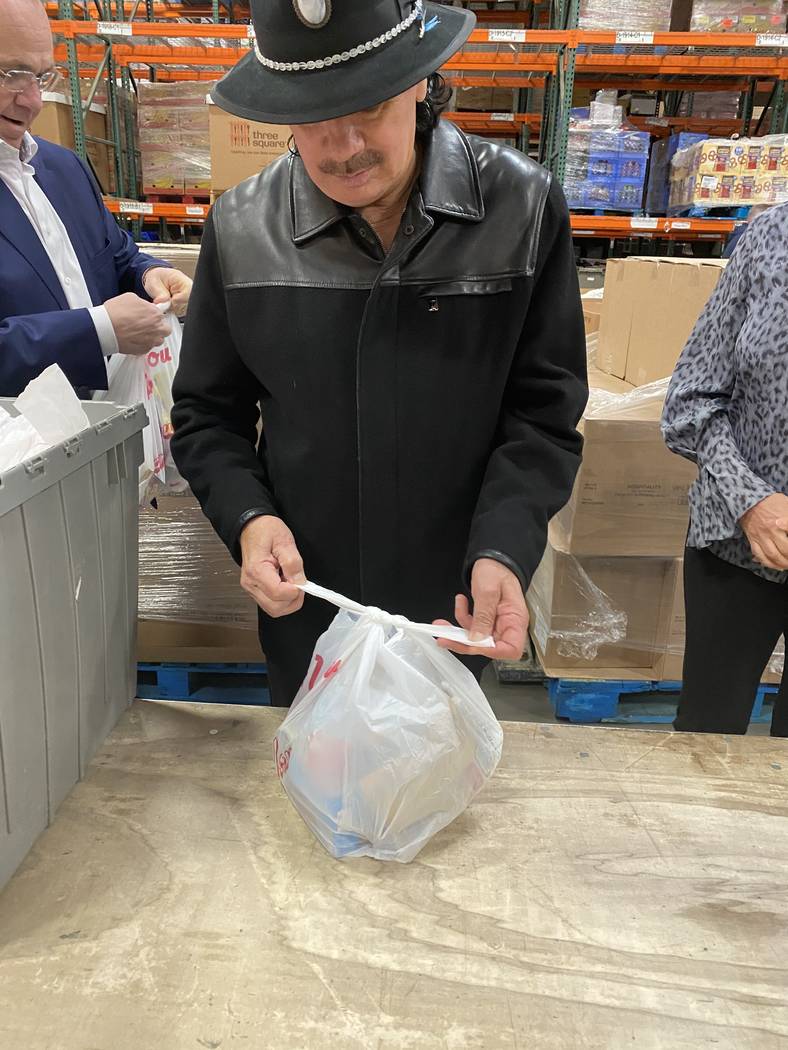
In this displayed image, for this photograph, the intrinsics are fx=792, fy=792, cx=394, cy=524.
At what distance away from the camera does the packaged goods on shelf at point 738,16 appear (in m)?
3.70

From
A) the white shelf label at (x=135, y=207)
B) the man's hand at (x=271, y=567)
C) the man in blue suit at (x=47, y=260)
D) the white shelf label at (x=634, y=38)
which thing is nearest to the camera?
the man's hand at (x=271, y=567)

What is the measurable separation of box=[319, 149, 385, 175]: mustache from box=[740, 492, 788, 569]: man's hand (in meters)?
0.83

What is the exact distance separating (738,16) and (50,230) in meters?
3.66

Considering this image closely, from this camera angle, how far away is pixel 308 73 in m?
0.80

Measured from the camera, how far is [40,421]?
2.71 feet

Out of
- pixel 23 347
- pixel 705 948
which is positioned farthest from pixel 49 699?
pixel 23 347

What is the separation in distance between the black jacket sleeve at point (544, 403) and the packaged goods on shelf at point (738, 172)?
3152mm

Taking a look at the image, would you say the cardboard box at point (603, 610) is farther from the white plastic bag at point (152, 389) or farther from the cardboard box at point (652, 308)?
→ the white plastic bag at point (152, 389)

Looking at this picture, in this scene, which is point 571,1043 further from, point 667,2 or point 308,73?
point 667,2

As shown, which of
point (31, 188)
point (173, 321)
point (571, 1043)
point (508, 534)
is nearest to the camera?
point (571, 1043)

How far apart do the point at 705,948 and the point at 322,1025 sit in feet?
1.16

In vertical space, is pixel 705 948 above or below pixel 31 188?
below

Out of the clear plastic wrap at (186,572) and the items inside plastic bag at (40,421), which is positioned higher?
the items inside plastic bag at (40,421)

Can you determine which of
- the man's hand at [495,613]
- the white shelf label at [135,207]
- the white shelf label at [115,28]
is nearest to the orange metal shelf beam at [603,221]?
the white shelf label at [135,207]
